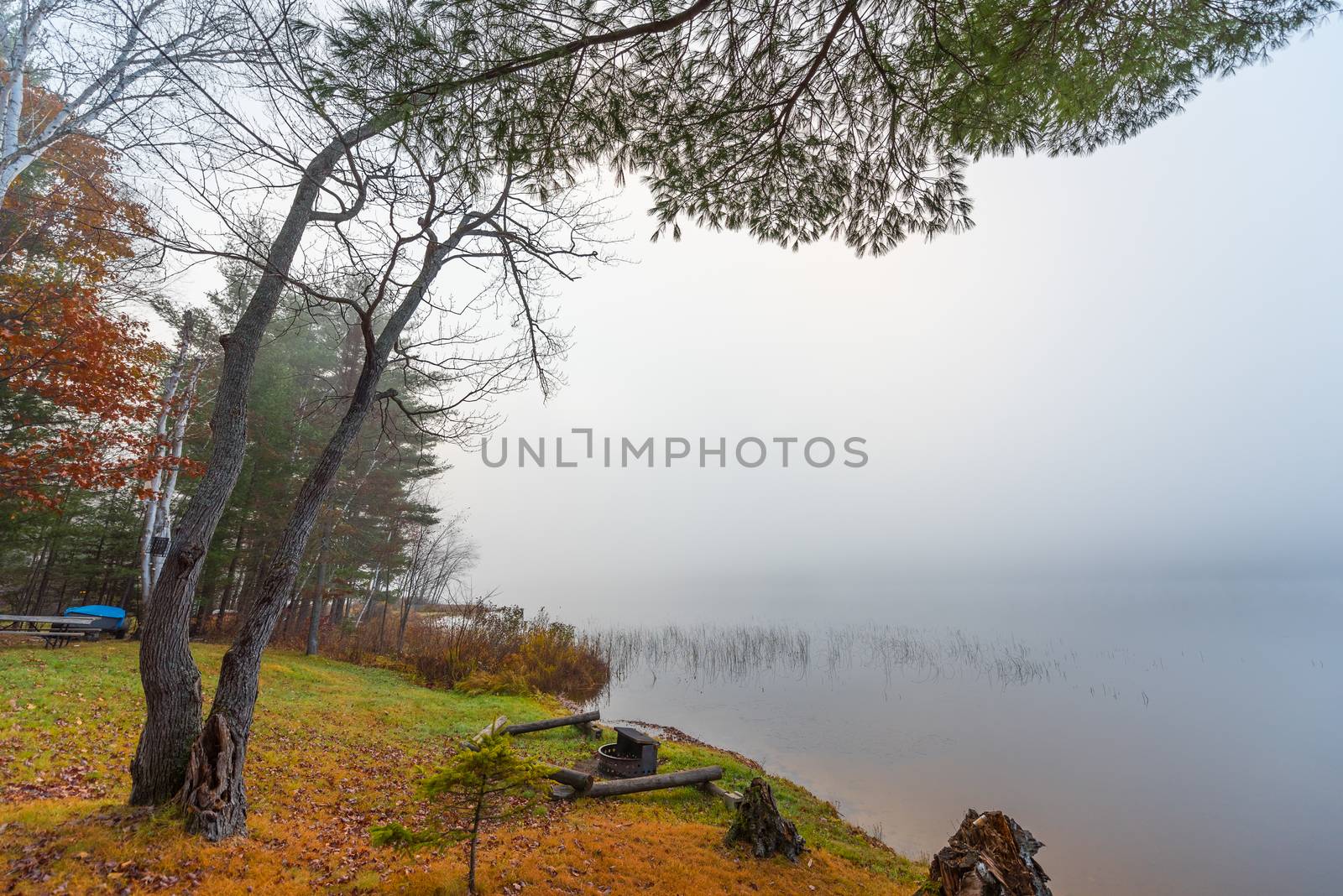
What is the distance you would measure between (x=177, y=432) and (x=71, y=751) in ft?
24.8

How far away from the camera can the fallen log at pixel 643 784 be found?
535 centimetres

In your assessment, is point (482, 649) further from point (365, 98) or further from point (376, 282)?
point (365, 98)

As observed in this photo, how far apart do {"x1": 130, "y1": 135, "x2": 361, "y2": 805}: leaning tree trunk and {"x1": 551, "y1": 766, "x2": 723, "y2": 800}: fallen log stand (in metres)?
3.05

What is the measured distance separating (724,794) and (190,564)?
5453 mm

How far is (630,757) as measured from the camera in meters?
6.25

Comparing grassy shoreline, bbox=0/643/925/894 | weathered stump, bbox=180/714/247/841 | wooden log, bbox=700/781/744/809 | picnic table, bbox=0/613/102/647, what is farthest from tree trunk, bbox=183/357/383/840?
picnic table, bbox=0/613/102/647

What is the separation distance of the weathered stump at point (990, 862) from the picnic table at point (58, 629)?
13.6 meters

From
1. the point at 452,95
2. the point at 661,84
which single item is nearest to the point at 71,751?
the point at 452,95

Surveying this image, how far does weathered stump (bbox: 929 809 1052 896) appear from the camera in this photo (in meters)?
2.79

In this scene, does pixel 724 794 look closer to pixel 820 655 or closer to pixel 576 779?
pixel 576 779

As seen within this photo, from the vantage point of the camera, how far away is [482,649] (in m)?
13.3

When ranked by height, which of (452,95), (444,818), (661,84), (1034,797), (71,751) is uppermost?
(661,84)

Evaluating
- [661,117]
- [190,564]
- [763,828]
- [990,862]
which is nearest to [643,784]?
[763,828]

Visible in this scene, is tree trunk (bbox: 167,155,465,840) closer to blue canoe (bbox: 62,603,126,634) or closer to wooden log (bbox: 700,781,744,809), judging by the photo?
wooden log (bbox: 700,781,744,809)
